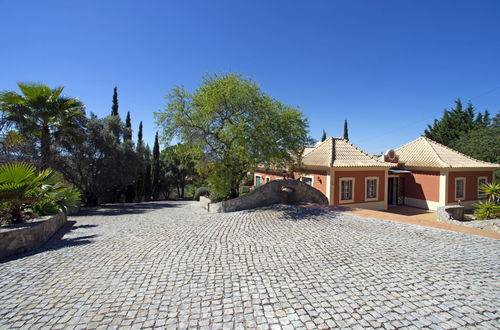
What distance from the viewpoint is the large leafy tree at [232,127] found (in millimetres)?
11492

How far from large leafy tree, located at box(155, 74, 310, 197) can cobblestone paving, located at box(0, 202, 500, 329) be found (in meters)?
5.24

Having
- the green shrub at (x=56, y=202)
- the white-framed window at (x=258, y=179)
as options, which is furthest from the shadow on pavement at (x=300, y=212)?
the white-framed window at (x=258, y=179)

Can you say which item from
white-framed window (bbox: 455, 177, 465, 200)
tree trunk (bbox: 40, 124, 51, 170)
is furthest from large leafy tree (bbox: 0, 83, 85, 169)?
white-framed window (bbox: 455, 177, 465, 200)

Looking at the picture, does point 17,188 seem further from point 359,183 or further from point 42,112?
point 359,183

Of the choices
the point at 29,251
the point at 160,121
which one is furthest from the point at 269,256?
the point at 160,121

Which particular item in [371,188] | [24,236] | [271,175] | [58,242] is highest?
[271,175]

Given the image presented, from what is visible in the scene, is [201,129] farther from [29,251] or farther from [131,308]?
[131,308]

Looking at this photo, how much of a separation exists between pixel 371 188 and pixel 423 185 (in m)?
5.00

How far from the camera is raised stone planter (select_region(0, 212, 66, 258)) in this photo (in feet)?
18.0

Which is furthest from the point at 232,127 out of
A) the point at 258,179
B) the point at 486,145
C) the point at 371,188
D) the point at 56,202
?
the point at 486,145

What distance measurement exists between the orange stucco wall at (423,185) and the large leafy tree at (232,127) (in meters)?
12.0

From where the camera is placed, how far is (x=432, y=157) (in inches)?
749

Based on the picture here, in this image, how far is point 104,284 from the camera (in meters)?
4.16

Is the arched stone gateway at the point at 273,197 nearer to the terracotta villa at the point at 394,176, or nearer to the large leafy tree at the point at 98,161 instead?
the terracotta villa at the point at 394,176
